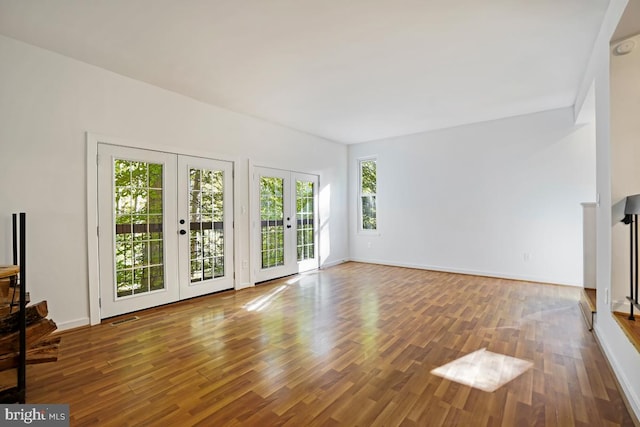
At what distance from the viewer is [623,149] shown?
225 centimetres

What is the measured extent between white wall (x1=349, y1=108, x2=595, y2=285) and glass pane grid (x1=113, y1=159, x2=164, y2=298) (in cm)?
464

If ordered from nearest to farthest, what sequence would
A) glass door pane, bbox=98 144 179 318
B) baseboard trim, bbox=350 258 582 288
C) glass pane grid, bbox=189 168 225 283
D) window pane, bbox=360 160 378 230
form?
glass door pane, bbox=98 144 179 318, glass pane grid, bbox=189 168 225 283, baseboard trim, bbox=350 258 582 288, window pane, bbox=360 160 378 230

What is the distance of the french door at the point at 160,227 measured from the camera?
344 cm

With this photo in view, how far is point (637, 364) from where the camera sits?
69.4 inches

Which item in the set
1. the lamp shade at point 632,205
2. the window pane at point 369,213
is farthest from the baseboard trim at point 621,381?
the window pane at point 369,213

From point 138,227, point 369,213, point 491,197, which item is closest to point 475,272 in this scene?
point 491,197

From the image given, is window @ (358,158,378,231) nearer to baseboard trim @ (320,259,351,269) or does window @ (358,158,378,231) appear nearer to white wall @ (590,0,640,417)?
baseboard trim @ (320,259,351,269)

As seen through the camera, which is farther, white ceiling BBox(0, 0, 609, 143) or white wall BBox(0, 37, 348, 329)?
white wall BBox(0, 37, 348, 329)

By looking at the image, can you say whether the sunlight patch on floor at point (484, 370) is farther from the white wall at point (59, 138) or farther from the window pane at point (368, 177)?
the window pane at point (368, 177)

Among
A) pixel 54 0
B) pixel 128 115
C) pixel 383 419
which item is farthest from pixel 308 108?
pixel 383 419

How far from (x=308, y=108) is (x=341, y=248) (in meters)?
3.60

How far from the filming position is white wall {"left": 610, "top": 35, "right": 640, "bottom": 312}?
2211mm

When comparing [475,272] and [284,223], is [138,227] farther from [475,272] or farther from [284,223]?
[475,272]

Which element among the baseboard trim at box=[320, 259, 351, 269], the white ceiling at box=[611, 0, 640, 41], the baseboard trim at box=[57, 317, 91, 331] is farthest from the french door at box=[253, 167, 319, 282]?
the white ceiling at box=[611, 0, 640, 41]
